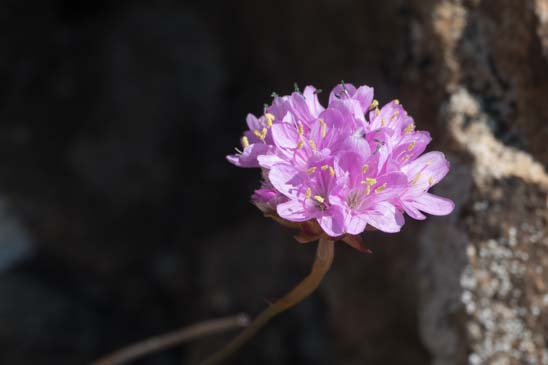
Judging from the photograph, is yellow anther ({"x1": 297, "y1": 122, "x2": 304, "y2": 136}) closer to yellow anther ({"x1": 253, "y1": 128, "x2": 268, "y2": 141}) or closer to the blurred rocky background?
yellow anther ({"x1": 253, "y1": 128, "x2": 268, "y2": 141})

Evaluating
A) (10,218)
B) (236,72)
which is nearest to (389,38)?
(236,72)

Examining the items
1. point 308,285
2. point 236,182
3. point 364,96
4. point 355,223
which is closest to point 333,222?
point 355,223

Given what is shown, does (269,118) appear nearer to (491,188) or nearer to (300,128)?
(300,128)

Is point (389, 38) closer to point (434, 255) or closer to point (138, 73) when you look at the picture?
point (434, 255)

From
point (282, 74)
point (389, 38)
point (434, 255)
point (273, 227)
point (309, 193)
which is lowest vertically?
point (309, 193)

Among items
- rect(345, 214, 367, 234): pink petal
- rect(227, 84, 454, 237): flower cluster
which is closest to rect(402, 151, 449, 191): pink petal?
rect(227, 84, 454, 237): flower cluster

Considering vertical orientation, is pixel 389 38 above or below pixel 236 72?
below

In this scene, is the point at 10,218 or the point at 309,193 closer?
the point at 309,193
